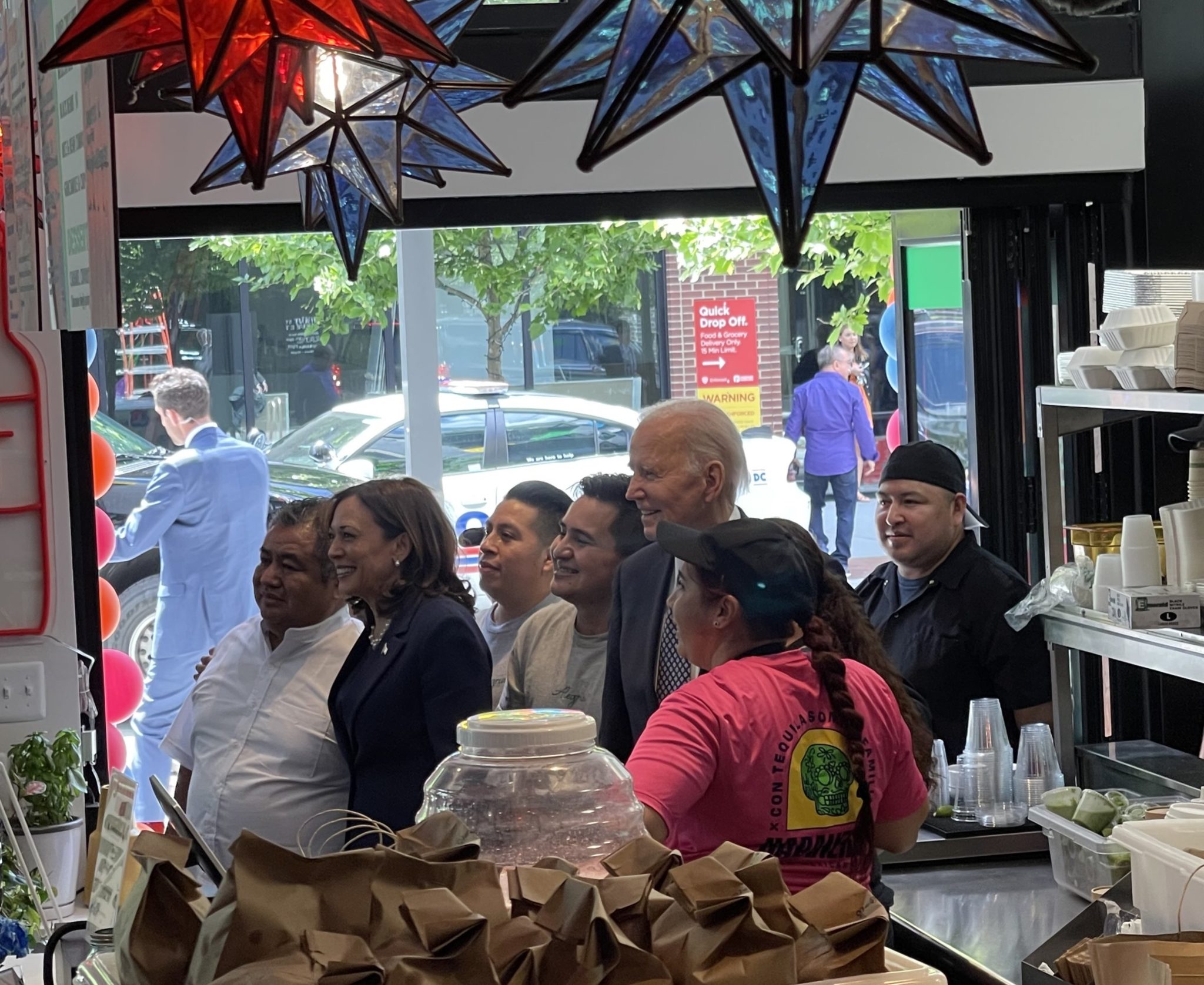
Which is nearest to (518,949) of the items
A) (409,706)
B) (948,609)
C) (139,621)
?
(409,706)

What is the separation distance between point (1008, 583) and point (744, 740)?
1751mm

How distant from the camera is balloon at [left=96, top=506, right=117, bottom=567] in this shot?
12.5ft

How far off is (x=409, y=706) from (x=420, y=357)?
5.97 ft

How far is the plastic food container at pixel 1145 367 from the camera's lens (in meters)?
2.93

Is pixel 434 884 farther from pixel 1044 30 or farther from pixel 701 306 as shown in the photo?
pixel 701 306

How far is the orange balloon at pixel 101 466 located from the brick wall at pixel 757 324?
178cm

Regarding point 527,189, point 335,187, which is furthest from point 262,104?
point 527,189

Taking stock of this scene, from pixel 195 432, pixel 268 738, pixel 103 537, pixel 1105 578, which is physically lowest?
pixel 268 738

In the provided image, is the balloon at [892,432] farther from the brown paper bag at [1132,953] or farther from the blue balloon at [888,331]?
the brown paper bag at [1132,953]

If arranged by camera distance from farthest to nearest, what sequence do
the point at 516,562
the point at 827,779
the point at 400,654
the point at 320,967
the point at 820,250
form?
1. the point at 820,250
2. the point at 516,562
3. the point at 400,654
4. the point at 827,779
5. the point at 320,967

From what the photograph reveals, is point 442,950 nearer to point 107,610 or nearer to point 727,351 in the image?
point 107,610

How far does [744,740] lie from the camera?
6.75 feet

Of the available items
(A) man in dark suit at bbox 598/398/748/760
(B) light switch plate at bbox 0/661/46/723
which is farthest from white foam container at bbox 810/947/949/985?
(B) light switch plate at bbox 0/661/46/723

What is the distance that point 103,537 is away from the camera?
3.88 meters
